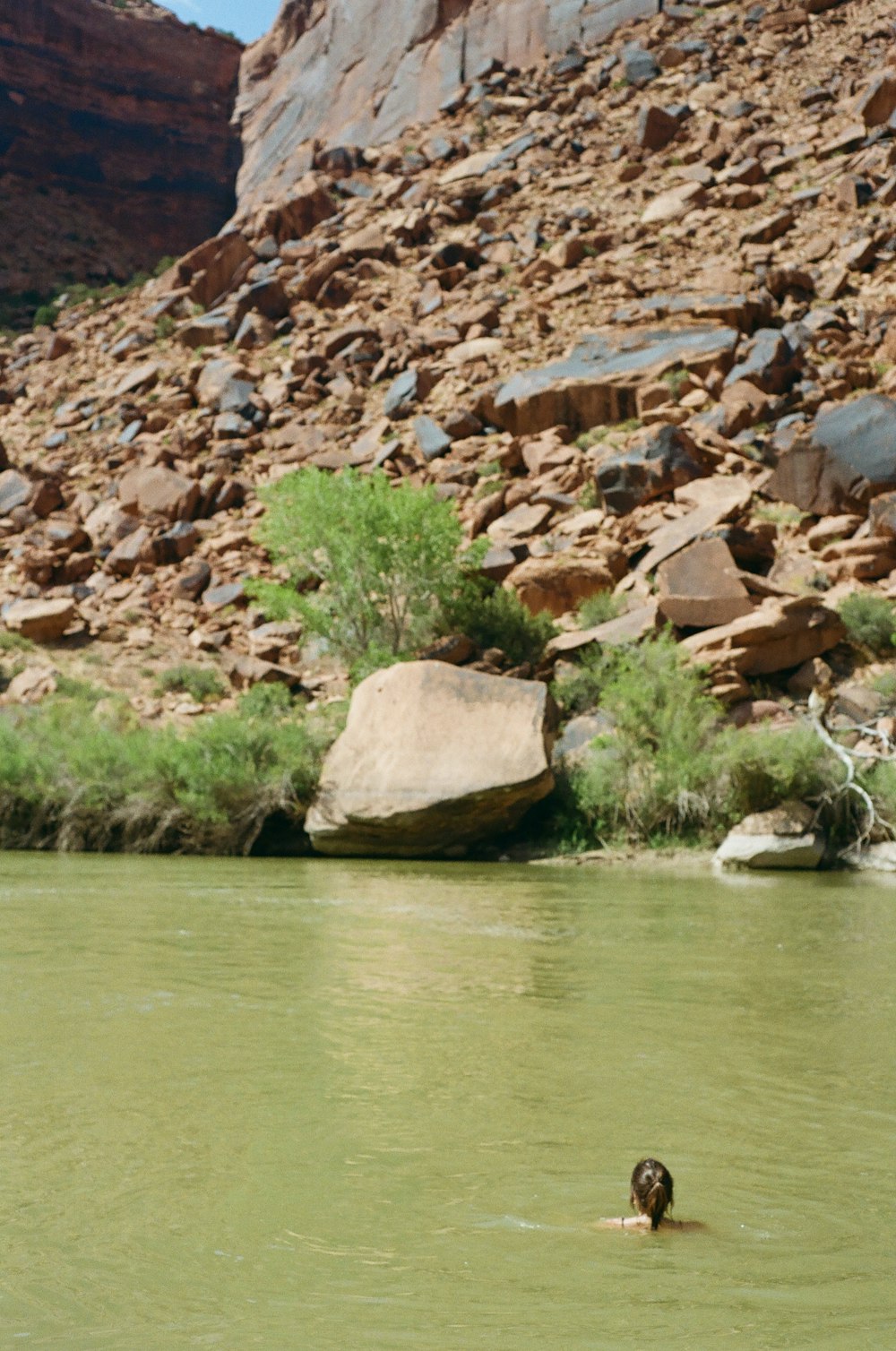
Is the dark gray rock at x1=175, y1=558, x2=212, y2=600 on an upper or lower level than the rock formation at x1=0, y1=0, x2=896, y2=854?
lower

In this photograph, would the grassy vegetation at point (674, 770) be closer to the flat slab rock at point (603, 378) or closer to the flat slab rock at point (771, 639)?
the flat slab rock at point (771, 639)

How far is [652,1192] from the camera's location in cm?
386

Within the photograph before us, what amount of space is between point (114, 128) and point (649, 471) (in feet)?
176

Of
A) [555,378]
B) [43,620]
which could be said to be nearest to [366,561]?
[43,620]

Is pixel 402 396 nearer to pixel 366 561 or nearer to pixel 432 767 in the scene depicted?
pixel 366 561

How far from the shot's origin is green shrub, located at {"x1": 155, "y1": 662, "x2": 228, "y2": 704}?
85.9 feet

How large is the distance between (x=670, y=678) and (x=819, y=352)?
14.6m

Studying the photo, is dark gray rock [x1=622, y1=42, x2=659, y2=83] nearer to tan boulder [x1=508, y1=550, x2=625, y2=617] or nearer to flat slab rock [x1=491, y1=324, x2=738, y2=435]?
flat slab rock [x1=491, y1=324, x2=738, y2=435]

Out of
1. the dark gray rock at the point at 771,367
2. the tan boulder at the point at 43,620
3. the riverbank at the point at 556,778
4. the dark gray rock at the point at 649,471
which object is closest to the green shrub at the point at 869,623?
the riverbank at the point at 556,778

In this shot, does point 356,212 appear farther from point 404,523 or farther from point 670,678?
point 670,678

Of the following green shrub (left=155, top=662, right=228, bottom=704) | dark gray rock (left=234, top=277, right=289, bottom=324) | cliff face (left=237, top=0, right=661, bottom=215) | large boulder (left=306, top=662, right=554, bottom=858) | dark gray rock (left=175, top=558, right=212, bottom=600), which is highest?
cliff face (left=237, top=0, right=661, bottom=215)

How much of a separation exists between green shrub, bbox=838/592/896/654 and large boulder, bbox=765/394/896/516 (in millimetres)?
3746

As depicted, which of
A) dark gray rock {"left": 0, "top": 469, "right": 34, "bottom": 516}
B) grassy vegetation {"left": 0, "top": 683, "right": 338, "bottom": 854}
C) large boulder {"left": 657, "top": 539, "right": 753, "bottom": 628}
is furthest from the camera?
dark gray rock {"left": 0, "top": 469, "right": 34, "bottom": 516}

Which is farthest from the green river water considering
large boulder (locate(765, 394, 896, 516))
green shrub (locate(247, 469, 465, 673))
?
large boulder (locate(765, 394, 896, 516))
